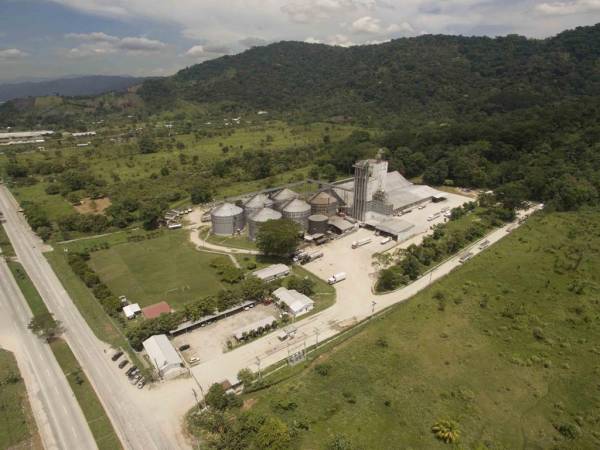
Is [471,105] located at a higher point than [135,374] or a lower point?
higher

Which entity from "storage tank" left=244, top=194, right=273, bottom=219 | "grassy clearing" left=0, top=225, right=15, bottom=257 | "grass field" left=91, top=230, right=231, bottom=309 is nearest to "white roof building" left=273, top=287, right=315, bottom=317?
"grass field" left=91, top=230, right=231, bottom=309

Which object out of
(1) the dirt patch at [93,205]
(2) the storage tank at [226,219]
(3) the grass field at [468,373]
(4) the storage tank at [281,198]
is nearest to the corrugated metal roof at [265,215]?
(2) the storage tank at [226,219]

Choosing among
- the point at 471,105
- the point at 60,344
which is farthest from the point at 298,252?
the point at 471,105

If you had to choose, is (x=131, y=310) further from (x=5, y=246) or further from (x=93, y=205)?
(x=93, y=205)

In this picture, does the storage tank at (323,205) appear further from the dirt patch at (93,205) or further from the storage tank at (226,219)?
the dirt patch at (93,205)

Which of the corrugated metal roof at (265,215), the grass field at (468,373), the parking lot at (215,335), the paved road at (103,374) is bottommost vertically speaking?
the parking lot at (215,335)

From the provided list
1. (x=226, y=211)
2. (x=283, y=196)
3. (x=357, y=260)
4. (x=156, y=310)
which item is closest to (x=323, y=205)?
(x=283, y=196)

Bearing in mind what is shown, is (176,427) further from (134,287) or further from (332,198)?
(332,198)
